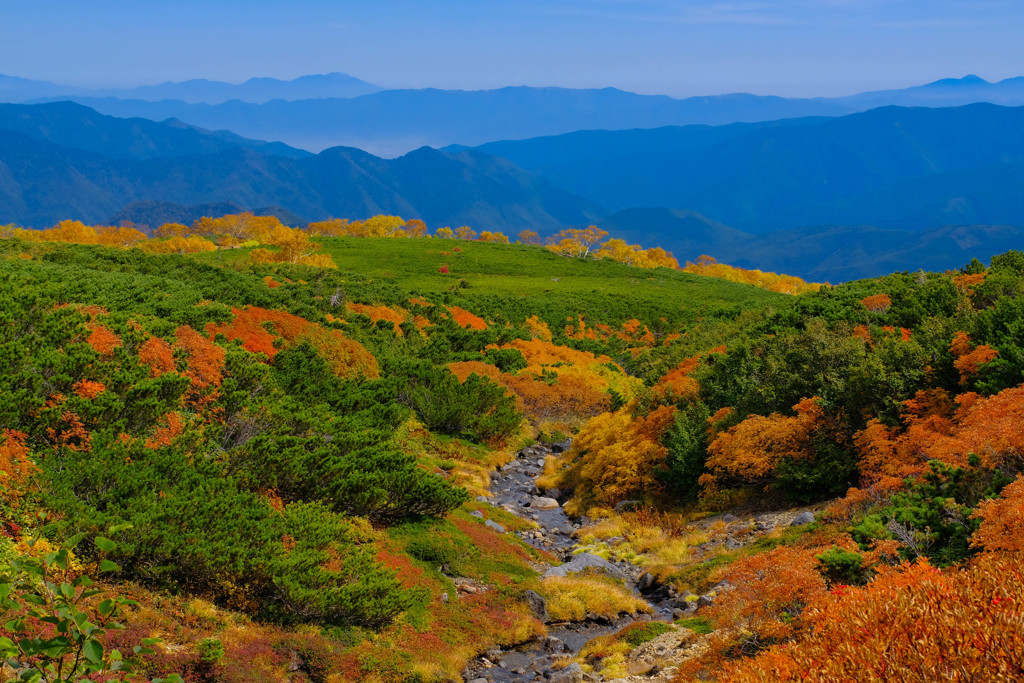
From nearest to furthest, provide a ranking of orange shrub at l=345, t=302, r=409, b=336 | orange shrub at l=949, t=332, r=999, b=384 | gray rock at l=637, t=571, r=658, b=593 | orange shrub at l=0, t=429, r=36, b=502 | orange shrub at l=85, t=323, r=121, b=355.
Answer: orange shrub at l=0, t=429, r=36, b=502
orange shrub at l=949, t=332, r=999, b=384
gray rock at l=637, t=571, r=658, b=593
orange shrub at l=85, t=323, r=121, b=355
orange shrub at l=345, t=302, r=409, b=336

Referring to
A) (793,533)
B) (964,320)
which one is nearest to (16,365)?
(793,533)

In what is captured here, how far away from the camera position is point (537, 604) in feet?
47.2

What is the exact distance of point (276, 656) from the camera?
33.9 ft

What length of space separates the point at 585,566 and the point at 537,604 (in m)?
2.54

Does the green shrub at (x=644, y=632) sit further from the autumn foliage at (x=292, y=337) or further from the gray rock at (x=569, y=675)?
the autumn foliage at (x=292, y=337)

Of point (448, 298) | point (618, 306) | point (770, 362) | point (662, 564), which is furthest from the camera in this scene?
point (618, 306)

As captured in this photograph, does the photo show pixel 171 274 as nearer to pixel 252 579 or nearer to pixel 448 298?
pixel 448 298

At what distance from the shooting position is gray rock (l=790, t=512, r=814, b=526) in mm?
15852

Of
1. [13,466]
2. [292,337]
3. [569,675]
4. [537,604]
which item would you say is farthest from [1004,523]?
[292,337]

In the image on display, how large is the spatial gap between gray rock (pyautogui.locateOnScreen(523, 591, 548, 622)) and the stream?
23 centimetres

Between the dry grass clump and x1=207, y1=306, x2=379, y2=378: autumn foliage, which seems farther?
x1=207, y1=306, x2=379, y2=378: autumn foliage

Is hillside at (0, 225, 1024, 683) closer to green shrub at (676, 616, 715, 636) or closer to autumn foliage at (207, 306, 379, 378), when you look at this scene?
green shrub at (676, 616, 715, 636)

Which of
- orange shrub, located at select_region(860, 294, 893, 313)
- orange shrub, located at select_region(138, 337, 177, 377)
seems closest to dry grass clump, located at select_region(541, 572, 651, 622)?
orange shrub, located at select_region(138, 337, 177, 377)

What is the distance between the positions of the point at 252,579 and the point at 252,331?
1640cm
